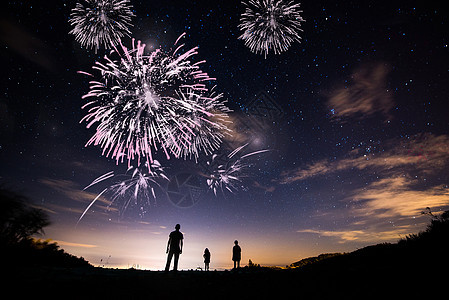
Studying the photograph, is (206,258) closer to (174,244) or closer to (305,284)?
(174,244)

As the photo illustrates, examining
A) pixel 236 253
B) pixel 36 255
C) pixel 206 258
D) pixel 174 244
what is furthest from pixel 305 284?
pixel 36 255

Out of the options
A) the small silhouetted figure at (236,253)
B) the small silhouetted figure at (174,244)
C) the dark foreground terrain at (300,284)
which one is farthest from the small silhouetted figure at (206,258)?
the dark foreground terrain at (300,284)

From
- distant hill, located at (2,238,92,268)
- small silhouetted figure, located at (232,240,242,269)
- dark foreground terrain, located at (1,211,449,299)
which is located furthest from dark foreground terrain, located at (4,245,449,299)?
small silhouetted figure, located at (232,240,242,269)

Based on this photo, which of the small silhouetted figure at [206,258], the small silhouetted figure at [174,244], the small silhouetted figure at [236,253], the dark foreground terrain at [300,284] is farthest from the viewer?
the small silhouetted figure at [206,258]

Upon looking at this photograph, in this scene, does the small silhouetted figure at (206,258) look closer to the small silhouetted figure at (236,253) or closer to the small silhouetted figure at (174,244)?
the small silhouetted figure at (236,253)

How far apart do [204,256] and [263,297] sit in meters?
13.2

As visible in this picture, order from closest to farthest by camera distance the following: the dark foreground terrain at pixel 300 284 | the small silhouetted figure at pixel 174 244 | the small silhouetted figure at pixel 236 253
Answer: the dark foreground terrain at pixel 300 284 < the small silhouetted figure at pixel 174 244 < the small silhouetted figure at pixel 236 253

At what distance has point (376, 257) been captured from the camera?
820 cm

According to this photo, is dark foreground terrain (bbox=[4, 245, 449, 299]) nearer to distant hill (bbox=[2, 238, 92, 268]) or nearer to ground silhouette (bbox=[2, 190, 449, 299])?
ground silhouette (bbox=[2, 190, 449, 299])

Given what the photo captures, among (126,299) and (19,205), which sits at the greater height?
(19,205)

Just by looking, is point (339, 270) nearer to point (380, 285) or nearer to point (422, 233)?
point (380, 285)

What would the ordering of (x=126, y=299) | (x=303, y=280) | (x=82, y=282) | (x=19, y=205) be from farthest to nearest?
(x=19, y=205)
(x=303, y=280)
(x=82, y=282)
(x=126, y=299)

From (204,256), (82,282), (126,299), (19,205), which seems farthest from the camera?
(204,256)

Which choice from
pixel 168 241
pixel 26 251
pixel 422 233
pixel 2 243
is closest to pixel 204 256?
pixel 168 241
